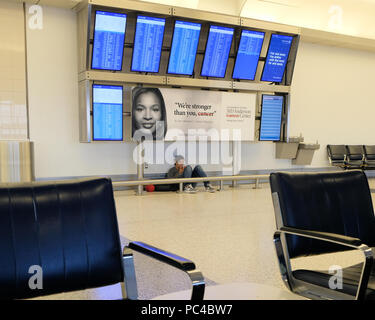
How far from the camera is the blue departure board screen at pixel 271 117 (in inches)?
297

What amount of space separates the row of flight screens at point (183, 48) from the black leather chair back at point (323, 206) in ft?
15.8

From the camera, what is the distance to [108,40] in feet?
19.9

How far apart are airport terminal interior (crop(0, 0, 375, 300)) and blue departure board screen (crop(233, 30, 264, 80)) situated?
2 cm

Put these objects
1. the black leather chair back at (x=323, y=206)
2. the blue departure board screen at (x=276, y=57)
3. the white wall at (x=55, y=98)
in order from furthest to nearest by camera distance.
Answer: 1. the blue departure board screen at (x=276, y=57)
2. the white wall at (x=55, y=98)
3. the black leather chair back at (x=323, y=206)

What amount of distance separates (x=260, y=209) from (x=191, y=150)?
8.19ft

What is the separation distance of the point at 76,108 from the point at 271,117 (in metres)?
3.73

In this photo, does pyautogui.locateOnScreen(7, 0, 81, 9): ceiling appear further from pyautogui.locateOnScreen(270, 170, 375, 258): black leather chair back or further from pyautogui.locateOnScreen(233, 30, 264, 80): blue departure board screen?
pyautogui.locateOnScreen(270, 170, 375, 258): black leather chair back

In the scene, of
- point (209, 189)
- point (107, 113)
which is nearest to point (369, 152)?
point (209, 189)

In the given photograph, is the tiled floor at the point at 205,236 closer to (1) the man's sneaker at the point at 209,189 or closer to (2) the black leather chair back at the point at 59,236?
(1) the man's sneaker at the point at 209,189

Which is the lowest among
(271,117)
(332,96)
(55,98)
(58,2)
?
(271,117)

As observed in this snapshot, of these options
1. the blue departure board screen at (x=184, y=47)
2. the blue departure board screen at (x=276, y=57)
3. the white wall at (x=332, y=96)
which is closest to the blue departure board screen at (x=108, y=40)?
the blue departure board screen at (x=184, y=47)

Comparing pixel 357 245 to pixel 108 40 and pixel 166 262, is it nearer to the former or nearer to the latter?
pixel 166 262

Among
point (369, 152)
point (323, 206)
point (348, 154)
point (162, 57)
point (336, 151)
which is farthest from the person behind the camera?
point (369, 152)
